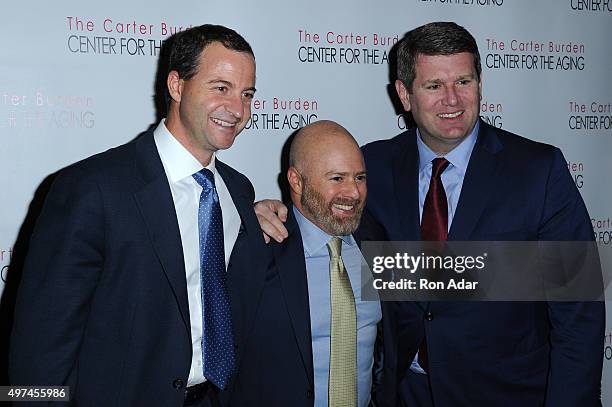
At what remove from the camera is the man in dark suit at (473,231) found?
2.43m

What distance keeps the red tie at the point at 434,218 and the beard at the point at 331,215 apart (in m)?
0.29

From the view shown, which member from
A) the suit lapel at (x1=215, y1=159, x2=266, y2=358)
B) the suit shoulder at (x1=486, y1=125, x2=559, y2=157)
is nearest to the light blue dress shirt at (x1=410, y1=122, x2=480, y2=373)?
the suit shoulder at (x1=486, y1=125, x2=559, y2=157)

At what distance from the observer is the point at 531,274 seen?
8.15 feet

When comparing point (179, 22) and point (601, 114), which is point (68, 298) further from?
point (601, 114)

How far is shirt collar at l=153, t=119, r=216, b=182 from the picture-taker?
2.18 m

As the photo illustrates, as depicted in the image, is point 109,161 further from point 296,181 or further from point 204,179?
point 296,181

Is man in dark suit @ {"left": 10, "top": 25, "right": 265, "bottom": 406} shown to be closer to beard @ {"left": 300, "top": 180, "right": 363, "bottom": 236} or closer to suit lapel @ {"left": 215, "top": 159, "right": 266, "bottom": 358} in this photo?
suit lapel @ {"left": 215, "top": 159, "right": 266, "bottom": 358}

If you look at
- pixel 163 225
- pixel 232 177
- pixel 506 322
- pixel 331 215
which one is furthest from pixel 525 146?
pixel 163 225

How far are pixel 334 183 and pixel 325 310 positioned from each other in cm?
45

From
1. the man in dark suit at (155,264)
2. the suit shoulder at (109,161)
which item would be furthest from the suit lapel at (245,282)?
the suit shoulder at (109,161)

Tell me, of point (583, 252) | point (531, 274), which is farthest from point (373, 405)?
point (583, 252)

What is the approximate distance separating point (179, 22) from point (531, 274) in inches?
74.1

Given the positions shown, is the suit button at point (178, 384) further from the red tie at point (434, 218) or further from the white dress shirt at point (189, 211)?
the red tie at point (434, 218)

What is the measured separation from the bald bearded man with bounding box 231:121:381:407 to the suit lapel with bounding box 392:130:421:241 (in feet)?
0.75
